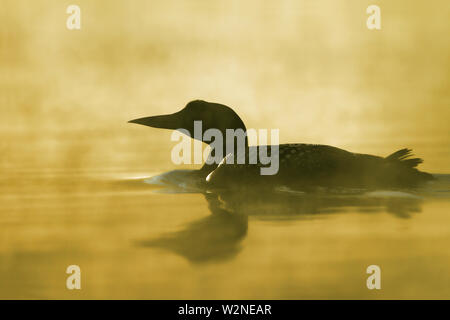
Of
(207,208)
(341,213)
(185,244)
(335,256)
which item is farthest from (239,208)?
(335,256)

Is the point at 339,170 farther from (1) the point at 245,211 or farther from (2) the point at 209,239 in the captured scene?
(2) the point at 209,239

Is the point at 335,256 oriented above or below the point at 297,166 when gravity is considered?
below

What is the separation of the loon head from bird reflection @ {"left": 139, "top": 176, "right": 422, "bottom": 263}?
2.05 ft

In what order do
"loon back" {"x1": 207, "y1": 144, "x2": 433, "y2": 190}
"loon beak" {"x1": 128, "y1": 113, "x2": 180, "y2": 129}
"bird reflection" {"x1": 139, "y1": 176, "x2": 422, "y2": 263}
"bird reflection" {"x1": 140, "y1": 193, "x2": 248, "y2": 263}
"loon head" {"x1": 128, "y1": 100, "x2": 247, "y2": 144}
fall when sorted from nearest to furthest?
"bird reflection" {"x1": 140, "y1": 193, "x2": 248, "y2": 263} < "bird reflection" {"x1": 139, "y1": 176, "x2": 422, "y2": 263} < "loon back" {"x1": 207, "y1": 144, "x2": 433, "y2": 190} < "loon head" {"x1": 128, "y1": 100, "x2": 247, "y2": 144} < "loon beak" {"x1": 128, "y1": 113, "x2": 180, "y2": 129}

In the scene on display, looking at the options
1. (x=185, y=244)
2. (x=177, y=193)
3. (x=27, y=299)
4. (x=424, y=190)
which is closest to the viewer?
(x=27, y=299)

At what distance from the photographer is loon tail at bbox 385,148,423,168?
12.1 feet

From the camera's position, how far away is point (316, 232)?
2.69 metres

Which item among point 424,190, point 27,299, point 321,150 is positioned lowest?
point 27,299

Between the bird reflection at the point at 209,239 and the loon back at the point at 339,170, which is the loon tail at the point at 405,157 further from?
the bird reflection at the point at 209,239

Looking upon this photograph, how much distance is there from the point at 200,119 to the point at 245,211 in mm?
1374

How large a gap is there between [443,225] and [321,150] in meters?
1.08

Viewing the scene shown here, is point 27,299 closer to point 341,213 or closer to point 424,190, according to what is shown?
point 341,213

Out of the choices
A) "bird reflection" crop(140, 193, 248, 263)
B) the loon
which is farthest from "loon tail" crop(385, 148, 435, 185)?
"bird reflection" crop(140, 193, 248, 263)

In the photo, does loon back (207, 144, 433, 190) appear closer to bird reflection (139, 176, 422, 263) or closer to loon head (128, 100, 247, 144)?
bird reflection (139, 176, 422, 263)
